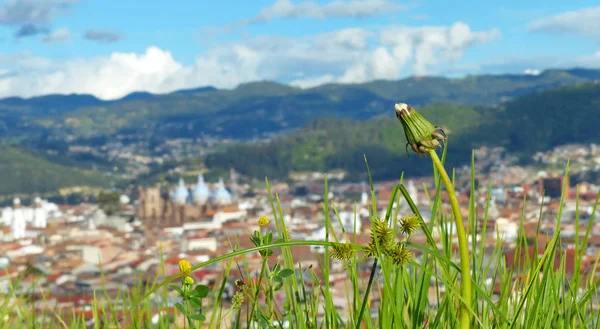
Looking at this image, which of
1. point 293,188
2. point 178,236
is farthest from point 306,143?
point 178,236

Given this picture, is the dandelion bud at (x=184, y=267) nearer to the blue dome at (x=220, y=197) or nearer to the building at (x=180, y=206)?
the building at (x=180, y=206)

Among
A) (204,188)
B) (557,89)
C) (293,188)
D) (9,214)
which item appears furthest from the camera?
(557,89)

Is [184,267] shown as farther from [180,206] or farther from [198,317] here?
[180,206]

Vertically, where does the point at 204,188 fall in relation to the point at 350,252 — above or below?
below

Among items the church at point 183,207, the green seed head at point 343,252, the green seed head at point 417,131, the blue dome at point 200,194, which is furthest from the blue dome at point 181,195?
the green seed head at point 417,131

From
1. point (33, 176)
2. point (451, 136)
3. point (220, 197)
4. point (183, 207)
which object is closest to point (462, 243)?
point (183, 207)

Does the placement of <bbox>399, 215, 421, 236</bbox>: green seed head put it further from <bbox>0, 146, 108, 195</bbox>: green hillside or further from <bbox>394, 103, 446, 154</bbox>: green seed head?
<bbox>0, 146, 108, 195</bbox>: green hillside

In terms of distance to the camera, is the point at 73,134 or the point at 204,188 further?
the point at 73,134

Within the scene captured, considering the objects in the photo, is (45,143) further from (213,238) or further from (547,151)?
(213,238)
